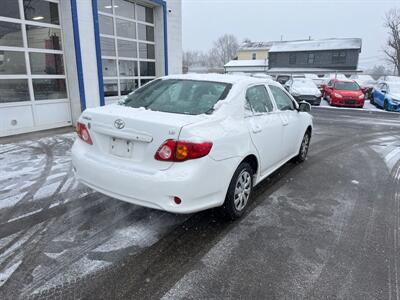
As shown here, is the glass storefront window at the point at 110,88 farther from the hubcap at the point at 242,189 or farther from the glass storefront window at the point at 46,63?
the hubcap at the point at 242,189

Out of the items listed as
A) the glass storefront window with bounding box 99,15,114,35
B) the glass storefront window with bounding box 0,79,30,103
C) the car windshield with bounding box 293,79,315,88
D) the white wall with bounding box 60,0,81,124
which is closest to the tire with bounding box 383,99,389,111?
the car windshield with bounding box 293,79,315,88

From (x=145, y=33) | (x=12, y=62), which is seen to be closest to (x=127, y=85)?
(x=145, y=33)

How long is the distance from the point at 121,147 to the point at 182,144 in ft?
2.19

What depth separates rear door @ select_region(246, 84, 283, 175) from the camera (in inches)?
144

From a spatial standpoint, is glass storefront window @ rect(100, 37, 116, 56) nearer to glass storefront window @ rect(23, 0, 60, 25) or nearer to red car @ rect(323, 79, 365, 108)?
glass storefront window @ rect(23, 0, 60, 25)

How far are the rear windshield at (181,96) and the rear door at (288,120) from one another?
1.30 m

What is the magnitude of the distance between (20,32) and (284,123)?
6421 mm

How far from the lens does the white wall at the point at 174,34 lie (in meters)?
11.0

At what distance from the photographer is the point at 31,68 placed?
7250mm

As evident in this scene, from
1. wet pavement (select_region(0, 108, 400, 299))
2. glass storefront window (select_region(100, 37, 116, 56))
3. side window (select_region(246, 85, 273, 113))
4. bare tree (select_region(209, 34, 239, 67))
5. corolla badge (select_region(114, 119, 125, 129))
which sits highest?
bare tree (select_region(209, 34, 239, 67))

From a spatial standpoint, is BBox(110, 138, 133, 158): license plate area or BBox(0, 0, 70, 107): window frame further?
BBox(0, 0, 70, 107): window frame

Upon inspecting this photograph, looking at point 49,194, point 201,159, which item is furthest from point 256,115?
point 49,194

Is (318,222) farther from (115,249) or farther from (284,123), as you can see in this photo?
(115,249)

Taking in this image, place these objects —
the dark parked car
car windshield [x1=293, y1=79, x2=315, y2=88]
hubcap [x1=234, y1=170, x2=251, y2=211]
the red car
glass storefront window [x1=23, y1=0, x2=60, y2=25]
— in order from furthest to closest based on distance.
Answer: car windshield [x1=293, y1=79, x2=315, y2=88] → the dark parked car → the red car → glass storefront window [x1=23, y1=0, x2=60, y2=25] → hubcap [x1=234, y1=170, x2=251, y2=211]
